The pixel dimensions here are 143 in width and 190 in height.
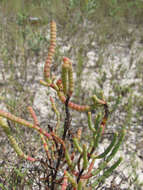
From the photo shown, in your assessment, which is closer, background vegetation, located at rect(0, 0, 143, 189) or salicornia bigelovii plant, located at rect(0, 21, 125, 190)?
salicornia bigelovii plant, located at rect(0, 21, 125, 190)

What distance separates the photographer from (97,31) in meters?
4.43

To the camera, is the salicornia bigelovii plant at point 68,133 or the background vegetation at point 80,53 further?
the background vegetation at point 80,53

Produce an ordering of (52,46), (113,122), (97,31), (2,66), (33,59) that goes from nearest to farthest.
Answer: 1. (52,46)
2. (113,122)
3. (2,66)
4. (33,59)
5. (97,31)

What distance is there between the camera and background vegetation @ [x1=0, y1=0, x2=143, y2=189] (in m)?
2.65

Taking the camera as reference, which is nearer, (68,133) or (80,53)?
(68,133)

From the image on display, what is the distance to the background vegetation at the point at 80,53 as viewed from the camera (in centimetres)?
265

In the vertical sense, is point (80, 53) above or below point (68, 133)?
above

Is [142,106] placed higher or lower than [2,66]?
lower

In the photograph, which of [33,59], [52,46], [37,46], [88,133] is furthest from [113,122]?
[52,46]

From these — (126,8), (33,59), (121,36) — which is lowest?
(33,59)

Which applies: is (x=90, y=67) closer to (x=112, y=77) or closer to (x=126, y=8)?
(x=112, y=77)

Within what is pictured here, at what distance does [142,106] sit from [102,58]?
1.20 metres

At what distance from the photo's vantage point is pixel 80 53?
3561 millimetres

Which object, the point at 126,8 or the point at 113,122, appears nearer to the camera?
the point at 113,122
